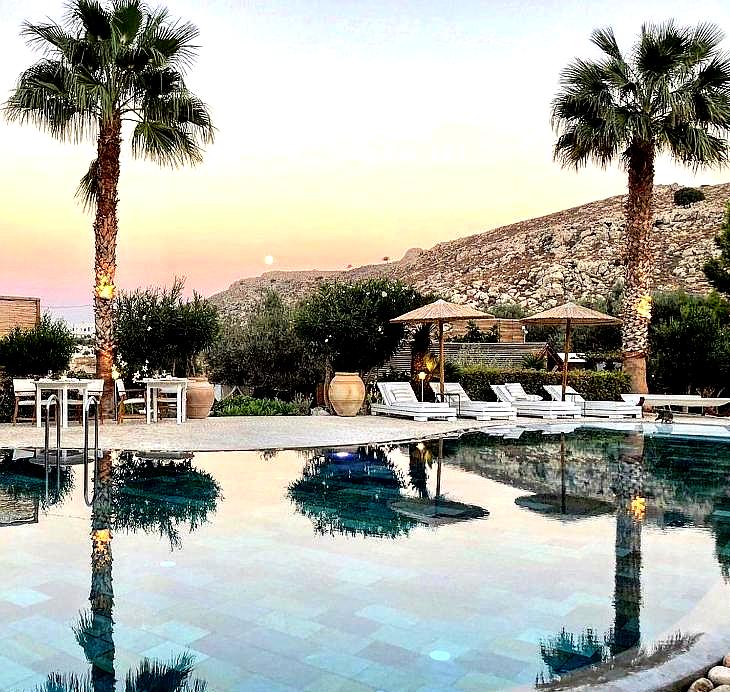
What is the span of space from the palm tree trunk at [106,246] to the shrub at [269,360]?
506 centimetres

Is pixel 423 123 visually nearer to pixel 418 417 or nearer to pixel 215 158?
pixel 215 158

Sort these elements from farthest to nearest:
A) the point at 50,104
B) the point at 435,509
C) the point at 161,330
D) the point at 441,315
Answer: the point at 161,330 < the point at 441,315 < the point at 50,104 < the point at 435,509

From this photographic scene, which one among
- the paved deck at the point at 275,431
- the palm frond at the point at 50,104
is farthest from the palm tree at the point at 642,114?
the palm frond at the point at 50,104

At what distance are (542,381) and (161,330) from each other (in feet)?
30.1

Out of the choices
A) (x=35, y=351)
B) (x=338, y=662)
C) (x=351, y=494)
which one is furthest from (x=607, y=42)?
(x=338, y=662)

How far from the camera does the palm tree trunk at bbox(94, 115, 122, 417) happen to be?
43.9 ft

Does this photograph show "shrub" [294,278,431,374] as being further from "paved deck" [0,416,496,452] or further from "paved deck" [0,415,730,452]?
"paved deck" [0,416,496,452]

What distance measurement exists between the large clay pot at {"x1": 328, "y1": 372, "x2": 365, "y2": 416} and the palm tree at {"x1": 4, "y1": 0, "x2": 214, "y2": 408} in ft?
15.4

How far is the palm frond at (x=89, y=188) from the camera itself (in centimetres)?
1424

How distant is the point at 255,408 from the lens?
1587cm

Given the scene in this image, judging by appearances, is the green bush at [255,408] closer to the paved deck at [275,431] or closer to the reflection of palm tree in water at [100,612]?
the paved deck at [275,431]

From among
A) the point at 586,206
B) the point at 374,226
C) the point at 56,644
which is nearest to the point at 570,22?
the point at 374,226

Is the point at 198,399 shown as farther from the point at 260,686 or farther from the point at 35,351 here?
the point at 260,686

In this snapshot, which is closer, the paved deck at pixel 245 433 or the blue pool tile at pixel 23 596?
the blue pool tile at pixel 23 596
